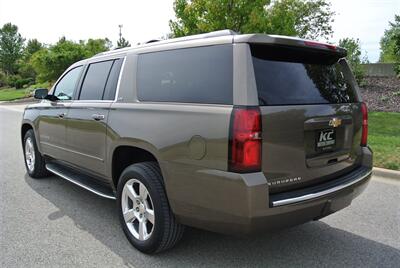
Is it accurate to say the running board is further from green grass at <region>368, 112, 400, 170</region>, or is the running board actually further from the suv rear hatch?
green grass at <region>368, 112, 400, 170</region>

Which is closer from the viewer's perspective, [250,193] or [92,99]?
[250,193]

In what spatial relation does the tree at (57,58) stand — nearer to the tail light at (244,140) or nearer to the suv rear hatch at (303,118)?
the suv rear hatch at (303,118)

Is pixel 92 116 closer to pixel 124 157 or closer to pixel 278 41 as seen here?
pixel 124 157

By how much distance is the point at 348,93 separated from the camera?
3.57 meters

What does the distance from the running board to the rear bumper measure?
51.7 inches

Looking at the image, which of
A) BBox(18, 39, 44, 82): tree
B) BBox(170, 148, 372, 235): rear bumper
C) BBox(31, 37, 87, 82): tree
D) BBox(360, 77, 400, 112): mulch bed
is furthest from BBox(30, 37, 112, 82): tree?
BBox(170, 148, 372, 235): rear bumper

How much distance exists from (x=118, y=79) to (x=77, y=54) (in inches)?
1208

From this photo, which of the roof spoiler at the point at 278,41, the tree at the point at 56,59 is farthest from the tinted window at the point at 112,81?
the tree at the point at 56,59

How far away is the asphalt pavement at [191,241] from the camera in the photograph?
323 cm

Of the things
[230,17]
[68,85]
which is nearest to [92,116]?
[68,85]

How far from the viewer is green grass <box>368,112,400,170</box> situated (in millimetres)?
6184

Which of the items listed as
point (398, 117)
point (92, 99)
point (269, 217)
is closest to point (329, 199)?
point (269, 217)

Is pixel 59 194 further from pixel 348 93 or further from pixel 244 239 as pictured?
pixel 348 93

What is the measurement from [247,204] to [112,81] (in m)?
2.20
